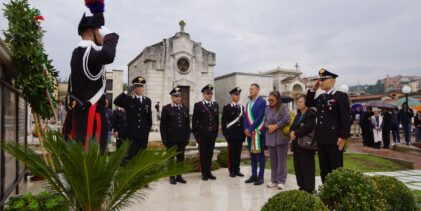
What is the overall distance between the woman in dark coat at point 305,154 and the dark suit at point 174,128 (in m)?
2.38

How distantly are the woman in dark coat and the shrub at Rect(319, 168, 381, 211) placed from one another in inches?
63.9

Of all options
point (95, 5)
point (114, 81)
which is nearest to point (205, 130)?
point (95, 5)

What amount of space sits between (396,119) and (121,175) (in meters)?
17.9

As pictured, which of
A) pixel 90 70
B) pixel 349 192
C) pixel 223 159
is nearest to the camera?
pixel 90 70

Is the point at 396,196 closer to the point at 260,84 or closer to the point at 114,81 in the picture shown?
the point at 114,81

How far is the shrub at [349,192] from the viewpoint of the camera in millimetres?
4105

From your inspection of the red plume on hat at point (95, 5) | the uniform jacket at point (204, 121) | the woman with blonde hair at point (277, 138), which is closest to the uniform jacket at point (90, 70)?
the red plume on hat at point (95, 5)

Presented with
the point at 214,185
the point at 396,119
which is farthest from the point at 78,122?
the point at 396,119

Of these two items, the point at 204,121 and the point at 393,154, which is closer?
the point at 204,121

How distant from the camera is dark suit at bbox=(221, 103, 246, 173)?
312 inches

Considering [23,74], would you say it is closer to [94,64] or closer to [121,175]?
[94,64]

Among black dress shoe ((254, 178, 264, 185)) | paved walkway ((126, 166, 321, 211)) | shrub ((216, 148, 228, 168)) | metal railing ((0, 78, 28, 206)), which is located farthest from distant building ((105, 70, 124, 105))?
black dress shoe ((254, 178, 264, 185))

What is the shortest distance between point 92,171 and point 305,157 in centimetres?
442

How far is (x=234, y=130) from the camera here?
26.0 ft
